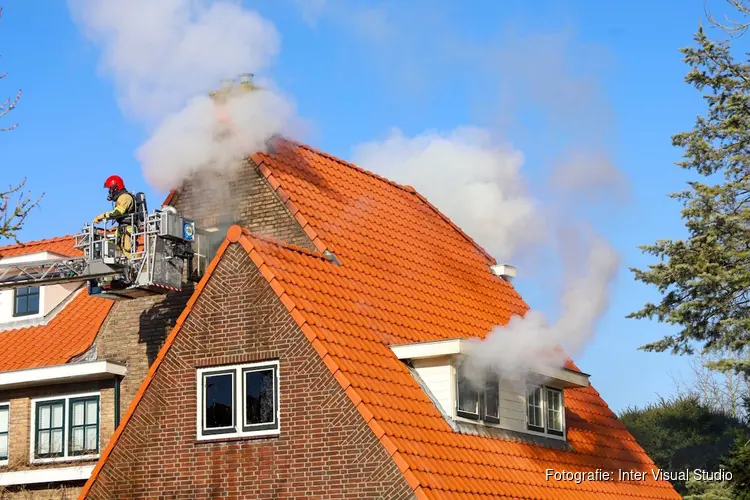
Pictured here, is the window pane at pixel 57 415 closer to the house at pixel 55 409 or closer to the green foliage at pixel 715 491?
the house at pixel 55 409

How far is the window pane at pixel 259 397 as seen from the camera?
64.1ft

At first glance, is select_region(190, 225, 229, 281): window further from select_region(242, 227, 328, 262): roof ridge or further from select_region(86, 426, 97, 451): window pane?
select_region(86, 426, 97, 451): window pane

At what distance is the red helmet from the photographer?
22.8 meters

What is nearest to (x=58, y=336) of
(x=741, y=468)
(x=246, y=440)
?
(x=246, y=440)

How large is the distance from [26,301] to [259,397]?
36.7 ft

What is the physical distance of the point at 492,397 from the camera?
21797mm

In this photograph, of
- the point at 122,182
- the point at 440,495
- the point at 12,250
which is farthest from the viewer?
the point at 12,250

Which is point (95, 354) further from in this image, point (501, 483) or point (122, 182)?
point (501, 483)

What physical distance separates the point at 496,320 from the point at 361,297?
4.88 meters

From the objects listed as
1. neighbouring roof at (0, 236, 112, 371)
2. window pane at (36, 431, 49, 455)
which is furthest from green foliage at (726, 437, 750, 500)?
window pane at (36, 431, 49, 455)

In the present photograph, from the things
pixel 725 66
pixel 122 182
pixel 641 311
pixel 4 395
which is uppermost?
pixel 725 66

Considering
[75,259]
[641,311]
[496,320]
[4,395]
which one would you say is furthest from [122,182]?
[641,311]

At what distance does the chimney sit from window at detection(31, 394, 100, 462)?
31.8ft

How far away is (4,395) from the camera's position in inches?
1008
